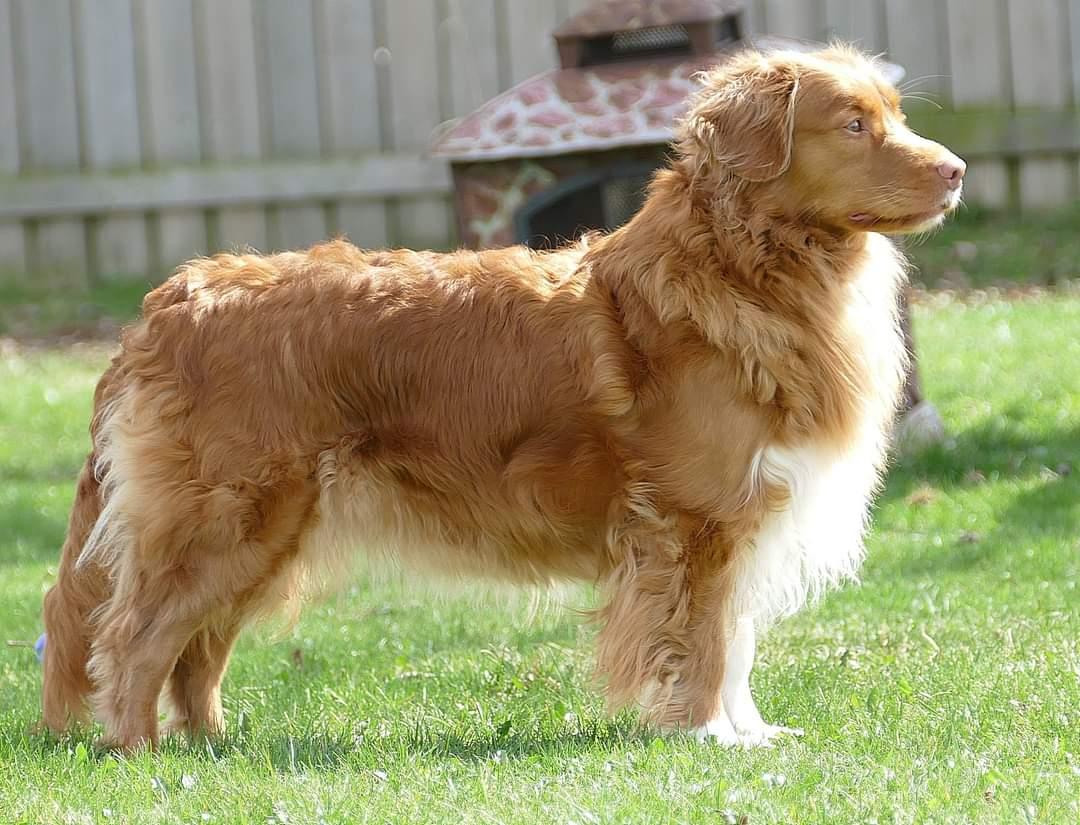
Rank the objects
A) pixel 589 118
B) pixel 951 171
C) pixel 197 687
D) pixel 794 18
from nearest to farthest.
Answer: pixel 951 171, pixel 197 687, pixel 589 118, pixel 794 18

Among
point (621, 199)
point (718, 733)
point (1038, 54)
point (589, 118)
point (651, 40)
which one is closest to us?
point (718, 733)

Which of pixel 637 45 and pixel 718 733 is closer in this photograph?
pixel 718 733

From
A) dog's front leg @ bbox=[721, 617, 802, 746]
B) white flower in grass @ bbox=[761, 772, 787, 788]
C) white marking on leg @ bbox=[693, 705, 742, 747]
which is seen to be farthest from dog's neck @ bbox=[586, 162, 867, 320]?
white flower in grass @ bbox=[761, 772, 787, 788]

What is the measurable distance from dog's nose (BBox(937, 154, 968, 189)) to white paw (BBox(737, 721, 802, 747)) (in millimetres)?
1685

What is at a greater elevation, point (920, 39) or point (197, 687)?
point (920, 39)

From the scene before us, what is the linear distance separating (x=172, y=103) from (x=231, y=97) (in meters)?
0.47

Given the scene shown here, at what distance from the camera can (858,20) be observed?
39.7 feet

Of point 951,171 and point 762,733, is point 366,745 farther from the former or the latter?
point 951,171

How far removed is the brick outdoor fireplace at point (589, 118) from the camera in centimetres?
793

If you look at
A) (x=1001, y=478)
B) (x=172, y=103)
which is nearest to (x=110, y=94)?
(x=172, y=103)

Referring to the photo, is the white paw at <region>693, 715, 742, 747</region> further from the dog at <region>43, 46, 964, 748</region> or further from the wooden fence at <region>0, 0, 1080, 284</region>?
the wooden fence at <region>0, 0, 1080, 284</region>

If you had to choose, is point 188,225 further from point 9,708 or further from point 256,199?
point 9,708

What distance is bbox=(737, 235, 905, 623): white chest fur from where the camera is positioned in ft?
14.9

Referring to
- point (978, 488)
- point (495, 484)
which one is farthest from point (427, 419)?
point (978, 488)
